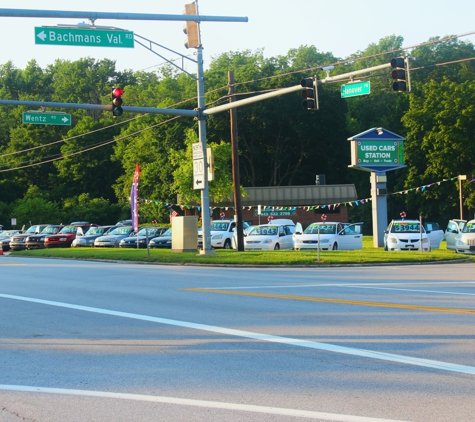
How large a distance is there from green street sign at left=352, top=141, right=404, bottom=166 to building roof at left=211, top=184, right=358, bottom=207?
2509cm

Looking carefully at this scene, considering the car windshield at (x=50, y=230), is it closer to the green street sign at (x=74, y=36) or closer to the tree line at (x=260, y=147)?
the tree line at (x=260, y=147)

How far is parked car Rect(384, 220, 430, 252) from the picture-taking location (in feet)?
112

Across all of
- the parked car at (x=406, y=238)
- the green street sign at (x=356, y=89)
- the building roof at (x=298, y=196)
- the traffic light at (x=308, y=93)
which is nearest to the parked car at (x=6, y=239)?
the building roof at (x=298, y=196)

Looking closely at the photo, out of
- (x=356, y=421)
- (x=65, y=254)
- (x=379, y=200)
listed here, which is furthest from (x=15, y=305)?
(x=379, y=200)

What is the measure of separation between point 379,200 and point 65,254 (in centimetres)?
1660

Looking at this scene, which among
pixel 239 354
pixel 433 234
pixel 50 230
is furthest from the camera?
pixel 50 230

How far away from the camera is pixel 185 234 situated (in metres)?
34.2

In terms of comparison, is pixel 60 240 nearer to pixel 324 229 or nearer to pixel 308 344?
pixel 324 229

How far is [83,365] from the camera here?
874 cm

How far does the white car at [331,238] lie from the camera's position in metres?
35.4

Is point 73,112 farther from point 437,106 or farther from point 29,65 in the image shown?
point 437,106

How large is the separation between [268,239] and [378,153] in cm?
793

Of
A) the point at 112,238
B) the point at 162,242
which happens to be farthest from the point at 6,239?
the point at 162,242

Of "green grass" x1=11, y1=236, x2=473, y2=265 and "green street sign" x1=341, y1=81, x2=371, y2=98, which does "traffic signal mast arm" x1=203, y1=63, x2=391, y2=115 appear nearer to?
"green street sign" x1=341, y1=81, x2=371, y2=98
